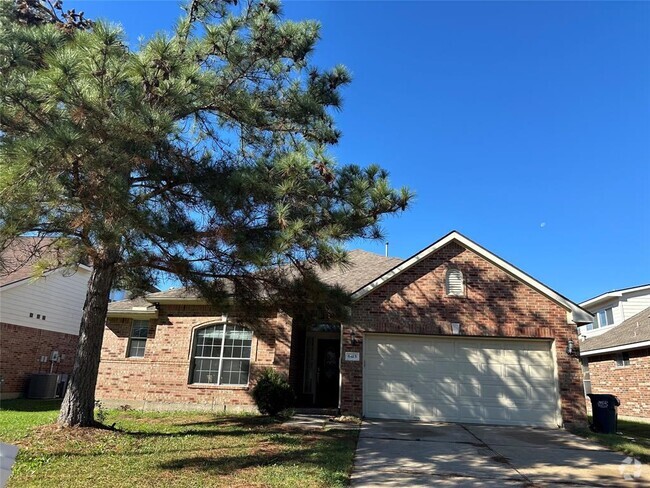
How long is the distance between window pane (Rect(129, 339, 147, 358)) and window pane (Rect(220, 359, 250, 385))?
310cm

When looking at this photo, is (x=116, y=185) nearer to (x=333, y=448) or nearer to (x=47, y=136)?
(x=47, y=136)

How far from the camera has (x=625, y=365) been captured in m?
18.2

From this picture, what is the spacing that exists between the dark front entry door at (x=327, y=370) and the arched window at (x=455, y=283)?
4.83 meters

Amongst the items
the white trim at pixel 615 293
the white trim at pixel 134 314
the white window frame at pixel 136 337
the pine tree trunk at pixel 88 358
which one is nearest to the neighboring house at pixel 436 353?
the white window frame at pixel 136 337

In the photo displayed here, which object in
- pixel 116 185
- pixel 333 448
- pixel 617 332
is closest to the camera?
pixel 116 185

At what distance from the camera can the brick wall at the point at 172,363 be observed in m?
13.9

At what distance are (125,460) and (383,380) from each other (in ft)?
24.9

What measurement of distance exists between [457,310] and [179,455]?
27.4ft

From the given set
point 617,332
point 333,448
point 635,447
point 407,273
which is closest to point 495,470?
point 333,448

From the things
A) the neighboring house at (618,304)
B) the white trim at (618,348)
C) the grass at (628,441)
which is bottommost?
the grass at (628,441)

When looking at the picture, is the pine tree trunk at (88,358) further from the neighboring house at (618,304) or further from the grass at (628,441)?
the neighboring house at (618,304)

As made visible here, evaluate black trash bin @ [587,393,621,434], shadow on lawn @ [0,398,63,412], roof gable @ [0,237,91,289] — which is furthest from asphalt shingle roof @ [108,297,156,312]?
black trash bin @ [587,393,621,434]

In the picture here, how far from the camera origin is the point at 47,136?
18.6 feet

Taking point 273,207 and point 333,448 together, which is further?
point 333,448
